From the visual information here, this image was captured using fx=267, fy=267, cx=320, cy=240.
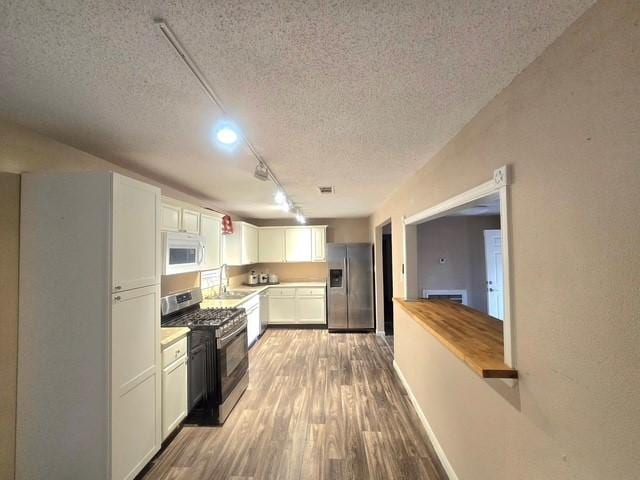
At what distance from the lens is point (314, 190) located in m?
3.41

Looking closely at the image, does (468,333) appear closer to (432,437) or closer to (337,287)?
(432,437)

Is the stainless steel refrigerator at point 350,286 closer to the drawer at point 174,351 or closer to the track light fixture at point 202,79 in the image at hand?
the drawer at point 174,351

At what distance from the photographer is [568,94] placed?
0.93m

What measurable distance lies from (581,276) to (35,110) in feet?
8.63

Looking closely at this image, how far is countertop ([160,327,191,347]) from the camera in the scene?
2208 mm

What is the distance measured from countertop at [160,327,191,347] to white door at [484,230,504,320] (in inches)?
178

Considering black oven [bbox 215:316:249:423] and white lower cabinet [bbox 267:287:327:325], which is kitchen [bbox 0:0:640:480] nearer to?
black oven [bbox 215:316:249:423]

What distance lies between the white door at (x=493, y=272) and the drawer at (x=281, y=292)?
3602 mm

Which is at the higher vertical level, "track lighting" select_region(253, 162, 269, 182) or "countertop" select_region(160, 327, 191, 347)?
"track lighting" select_region(253, 162, 269, 182)

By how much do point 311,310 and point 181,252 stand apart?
11.0ft

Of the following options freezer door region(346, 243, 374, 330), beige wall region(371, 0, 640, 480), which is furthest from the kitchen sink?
beige wall region(371, 0, 640, 480)

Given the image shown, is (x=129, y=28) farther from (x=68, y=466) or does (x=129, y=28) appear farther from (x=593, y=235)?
(x=68, y=466)

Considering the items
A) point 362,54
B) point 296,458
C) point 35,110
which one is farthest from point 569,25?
point 296,458

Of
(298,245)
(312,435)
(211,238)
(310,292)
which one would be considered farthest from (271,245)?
(312,435)
